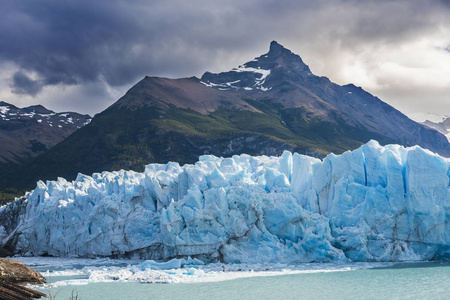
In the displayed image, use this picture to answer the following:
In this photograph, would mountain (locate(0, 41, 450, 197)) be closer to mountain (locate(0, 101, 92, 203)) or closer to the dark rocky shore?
mountain (locate(0, 101, 92, 203))

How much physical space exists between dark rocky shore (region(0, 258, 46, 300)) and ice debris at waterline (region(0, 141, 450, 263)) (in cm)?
849

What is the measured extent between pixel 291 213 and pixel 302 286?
6235mm

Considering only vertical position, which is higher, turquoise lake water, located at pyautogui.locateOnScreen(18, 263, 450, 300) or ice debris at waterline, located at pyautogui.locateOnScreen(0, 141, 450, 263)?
ice debris at waterline, located at pyautogui.locateOnScreen(0, 141, 450, 263)

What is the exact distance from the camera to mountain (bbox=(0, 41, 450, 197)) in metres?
86.4

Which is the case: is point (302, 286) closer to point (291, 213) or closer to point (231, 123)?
point (291, 213)

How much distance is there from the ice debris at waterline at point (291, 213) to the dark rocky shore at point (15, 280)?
849 cm

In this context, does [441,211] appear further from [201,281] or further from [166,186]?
[166,186]

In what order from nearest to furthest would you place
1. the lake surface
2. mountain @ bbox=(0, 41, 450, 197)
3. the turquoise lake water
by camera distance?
the turquoise lake water → the lake surface → mountain @ bbox=(0, 41, 450, 197)

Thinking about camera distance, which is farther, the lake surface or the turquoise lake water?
the lake surface

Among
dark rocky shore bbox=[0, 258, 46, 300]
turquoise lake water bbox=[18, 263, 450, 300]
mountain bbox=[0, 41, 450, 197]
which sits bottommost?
turquoise lake water bbox=[18, 263, 450, 300]

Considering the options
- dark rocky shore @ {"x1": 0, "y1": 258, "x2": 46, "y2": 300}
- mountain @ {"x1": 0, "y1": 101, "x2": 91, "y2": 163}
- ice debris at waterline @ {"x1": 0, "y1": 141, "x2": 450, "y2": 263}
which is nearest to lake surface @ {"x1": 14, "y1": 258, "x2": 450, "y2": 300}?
dark rocky shore @ {"x1": 0, "y1": 258, "x2": 46, "y2": 300}

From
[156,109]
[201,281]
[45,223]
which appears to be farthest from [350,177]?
[156,109]

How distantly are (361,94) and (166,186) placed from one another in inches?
7009

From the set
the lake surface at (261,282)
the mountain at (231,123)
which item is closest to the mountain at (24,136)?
Answer: the mountain at (231,123)
